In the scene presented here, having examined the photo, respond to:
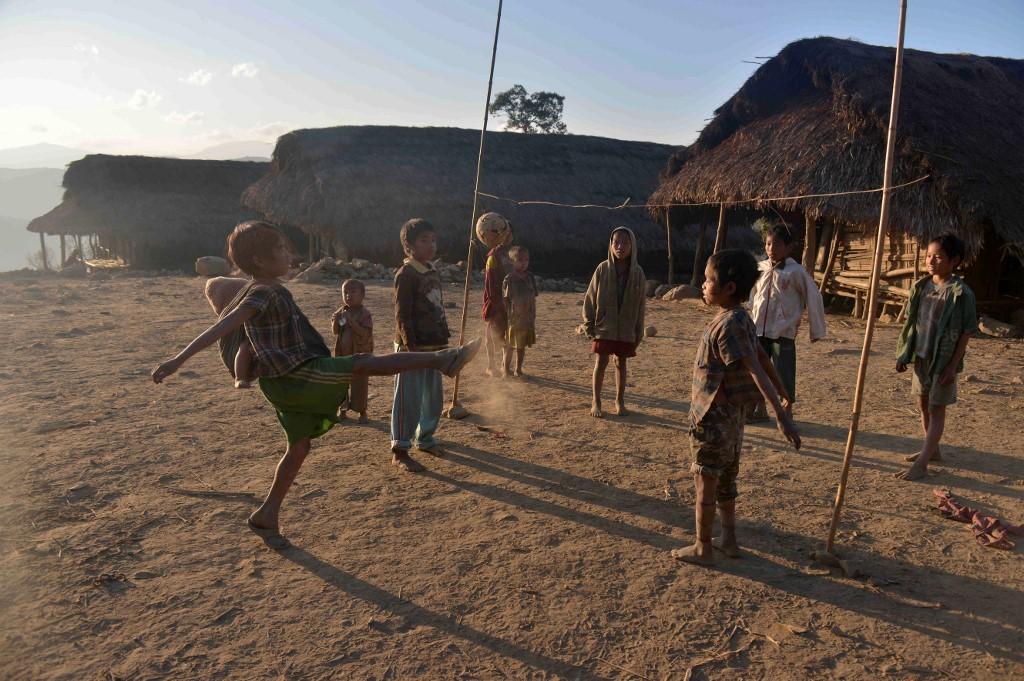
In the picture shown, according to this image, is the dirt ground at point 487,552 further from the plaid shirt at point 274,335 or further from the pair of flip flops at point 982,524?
the plaid shirt at point 274,335

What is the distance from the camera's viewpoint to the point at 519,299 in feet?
21.6

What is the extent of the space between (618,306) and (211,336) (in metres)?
3.26

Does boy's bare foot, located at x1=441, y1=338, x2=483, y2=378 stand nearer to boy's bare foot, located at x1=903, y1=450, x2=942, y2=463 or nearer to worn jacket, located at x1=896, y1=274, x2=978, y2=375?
worn jacket, located at x1=896, y1=274, x2=978, y2=375

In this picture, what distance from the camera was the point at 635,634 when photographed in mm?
2576

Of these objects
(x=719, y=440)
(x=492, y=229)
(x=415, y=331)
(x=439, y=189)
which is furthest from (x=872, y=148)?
(x=439, y=189)

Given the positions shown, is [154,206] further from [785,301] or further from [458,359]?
[458,359]

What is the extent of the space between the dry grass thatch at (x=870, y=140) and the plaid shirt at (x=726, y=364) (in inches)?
311

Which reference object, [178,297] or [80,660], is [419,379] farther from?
[178,297]

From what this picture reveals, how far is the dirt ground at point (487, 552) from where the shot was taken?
2.44 m

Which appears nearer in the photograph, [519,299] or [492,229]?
[492,229]

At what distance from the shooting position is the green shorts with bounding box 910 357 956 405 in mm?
4125

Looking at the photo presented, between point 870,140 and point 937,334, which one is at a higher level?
point 870,140

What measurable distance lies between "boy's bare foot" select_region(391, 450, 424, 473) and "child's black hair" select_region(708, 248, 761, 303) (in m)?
2.20

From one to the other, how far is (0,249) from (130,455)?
15128 cm
